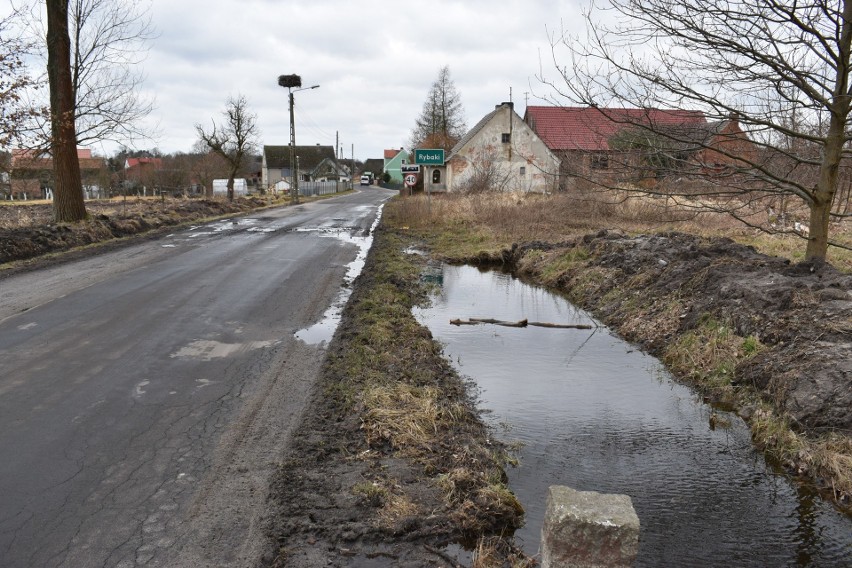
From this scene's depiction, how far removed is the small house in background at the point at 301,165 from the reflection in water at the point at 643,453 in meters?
90.4

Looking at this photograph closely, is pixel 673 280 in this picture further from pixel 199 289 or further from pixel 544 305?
pixel 199 289

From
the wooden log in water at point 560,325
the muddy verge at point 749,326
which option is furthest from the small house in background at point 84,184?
the muddy verge at point 749,326

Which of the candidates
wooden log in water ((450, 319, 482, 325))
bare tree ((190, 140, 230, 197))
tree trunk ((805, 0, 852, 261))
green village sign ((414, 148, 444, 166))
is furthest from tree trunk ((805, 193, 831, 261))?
bare tree ((190, 140, 230, 197))

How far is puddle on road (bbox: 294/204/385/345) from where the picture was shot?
28.6 ft

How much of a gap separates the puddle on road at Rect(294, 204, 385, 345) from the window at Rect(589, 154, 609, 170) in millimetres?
4262

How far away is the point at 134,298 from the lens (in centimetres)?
1058

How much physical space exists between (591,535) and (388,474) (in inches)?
77.2

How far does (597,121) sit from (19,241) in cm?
1366

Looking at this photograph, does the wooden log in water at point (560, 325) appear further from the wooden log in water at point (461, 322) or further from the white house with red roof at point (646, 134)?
the white house with red roof at point (646, 134)

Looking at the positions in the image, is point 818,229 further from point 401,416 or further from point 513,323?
point 401,416

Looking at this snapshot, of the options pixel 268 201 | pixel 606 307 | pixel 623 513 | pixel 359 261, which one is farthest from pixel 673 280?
pixel 268 201

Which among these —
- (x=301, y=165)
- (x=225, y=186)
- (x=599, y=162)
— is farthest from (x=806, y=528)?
(x=301, y=165)

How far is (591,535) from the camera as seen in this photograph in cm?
328

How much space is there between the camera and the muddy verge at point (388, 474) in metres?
4.03
